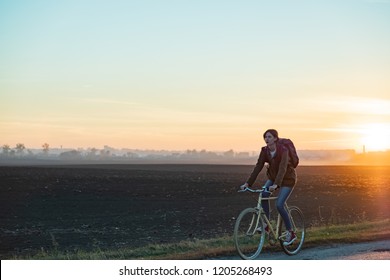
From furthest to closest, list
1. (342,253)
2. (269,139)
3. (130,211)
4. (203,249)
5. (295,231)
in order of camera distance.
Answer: (130,211)
(203,249)
(295,231)
(342,253)
(269,139)

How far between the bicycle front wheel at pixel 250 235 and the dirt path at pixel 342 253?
0.26 metres

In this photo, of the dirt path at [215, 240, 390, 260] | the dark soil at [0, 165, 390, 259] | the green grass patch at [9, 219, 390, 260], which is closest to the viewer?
the dirt path at [215, 240, 390, 260]

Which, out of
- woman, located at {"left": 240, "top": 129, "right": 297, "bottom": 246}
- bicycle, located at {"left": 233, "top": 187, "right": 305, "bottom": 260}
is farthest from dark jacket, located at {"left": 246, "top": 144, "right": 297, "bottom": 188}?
bicycle, located at {"left": 233, "top": 187, "right": 305, "bottom": 260}

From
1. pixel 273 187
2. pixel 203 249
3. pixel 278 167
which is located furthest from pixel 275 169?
pixel 203 249

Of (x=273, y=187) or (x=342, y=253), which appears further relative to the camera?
(x=342, y=253)

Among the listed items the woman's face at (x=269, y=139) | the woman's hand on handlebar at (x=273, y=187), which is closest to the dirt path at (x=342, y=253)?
the woman's hand on handlebar at (x=273, y=187)

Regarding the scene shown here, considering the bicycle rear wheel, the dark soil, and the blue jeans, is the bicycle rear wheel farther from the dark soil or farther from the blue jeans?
the dark soil

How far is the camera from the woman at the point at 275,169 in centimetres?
1046

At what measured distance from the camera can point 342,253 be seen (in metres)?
11.4

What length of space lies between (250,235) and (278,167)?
131 cm

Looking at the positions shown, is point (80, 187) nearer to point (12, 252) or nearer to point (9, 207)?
point (9, 207)

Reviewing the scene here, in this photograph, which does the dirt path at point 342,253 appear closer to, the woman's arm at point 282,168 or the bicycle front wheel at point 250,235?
the bicycle front wheel at point 250,235

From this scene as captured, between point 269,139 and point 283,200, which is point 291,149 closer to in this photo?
point 269,139

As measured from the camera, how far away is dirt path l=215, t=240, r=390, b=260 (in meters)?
10.9
